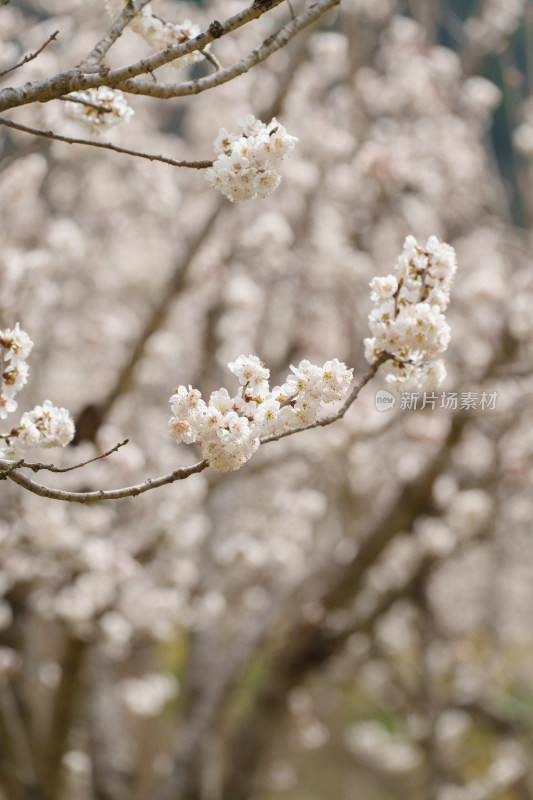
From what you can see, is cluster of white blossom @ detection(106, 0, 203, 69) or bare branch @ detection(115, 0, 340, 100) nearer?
bare branch @ detection(115, 0, 340, 100)

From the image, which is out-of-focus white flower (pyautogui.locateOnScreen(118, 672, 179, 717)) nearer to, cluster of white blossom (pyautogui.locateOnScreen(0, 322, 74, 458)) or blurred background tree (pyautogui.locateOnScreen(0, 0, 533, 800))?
blurred background tree (pyautogui.locateOnScreen(0, 0, 533, 800))

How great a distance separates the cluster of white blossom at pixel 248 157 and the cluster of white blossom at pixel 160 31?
0.44 metres

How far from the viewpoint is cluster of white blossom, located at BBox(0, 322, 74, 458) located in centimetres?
211

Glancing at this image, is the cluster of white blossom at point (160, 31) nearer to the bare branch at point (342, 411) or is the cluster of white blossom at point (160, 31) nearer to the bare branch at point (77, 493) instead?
the bare branch at point (342, 411)

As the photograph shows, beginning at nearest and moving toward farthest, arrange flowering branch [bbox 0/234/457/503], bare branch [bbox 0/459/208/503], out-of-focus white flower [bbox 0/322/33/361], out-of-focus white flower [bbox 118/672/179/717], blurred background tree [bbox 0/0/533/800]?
bare branch [bbox 0/459/208/503], flowering branch [bbox 0/234/457/503], out-of-focus white flower [bbox 0/322/33/361], blurred background tree [bbox 0/0/533/800], out-of-focus white flower [bbox 118/672/179/717]

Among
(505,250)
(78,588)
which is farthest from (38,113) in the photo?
(505,250)

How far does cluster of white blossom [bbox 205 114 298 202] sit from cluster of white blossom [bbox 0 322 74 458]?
694mm

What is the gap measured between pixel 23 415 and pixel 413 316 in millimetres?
1156

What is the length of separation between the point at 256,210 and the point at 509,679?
7.95 metres

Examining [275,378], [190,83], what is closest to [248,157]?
[190,83]

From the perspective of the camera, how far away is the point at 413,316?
217cm

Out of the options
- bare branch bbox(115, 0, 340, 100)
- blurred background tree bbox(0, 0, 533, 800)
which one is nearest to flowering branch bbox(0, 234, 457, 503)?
bare branch bbox(115, 0, 340, 100)

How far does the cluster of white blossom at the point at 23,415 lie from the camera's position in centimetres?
211

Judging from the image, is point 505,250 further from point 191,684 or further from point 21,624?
point 21,624
